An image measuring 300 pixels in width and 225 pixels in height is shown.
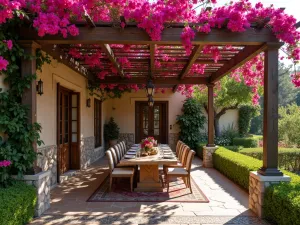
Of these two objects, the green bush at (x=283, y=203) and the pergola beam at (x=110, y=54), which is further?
→ the pergola beam at (x=110, y=54)

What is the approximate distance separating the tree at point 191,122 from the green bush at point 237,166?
10.7ft

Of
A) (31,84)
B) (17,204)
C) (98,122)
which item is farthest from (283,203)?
(98,122)

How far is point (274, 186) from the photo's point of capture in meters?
3.69

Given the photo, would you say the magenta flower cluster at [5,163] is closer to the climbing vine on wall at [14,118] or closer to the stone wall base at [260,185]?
the climbing vine on wall at [14,118]

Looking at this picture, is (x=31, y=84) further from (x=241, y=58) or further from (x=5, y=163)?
(x=241, y=58)

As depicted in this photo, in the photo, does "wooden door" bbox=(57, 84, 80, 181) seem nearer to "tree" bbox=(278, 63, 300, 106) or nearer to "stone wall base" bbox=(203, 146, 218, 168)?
"stone wall base" bbox=(203, 146, 218, 168)

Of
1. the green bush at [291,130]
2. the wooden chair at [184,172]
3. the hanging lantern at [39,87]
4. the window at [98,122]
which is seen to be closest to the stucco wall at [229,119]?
the green bush at [291,130]

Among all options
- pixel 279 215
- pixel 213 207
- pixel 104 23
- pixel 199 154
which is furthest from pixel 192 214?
pixel 199 154

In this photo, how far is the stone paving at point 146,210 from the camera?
3713 mm

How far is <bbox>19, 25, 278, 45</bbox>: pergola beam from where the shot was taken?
373cm

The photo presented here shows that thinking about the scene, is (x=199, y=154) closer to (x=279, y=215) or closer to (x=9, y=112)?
(x=279, y=215)

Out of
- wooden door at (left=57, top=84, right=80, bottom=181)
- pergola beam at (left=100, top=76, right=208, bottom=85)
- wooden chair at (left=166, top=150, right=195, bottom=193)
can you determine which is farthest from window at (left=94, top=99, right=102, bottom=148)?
wooden chair at (left=166, top=150, right=195, bottom=193)

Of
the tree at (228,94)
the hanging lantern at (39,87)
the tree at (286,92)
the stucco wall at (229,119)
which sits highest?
the tree at (286,92)

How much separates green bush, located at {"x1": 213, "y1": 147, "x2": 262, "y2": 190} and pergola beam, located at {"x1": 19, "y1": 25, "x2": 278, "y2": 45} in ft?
8.07
